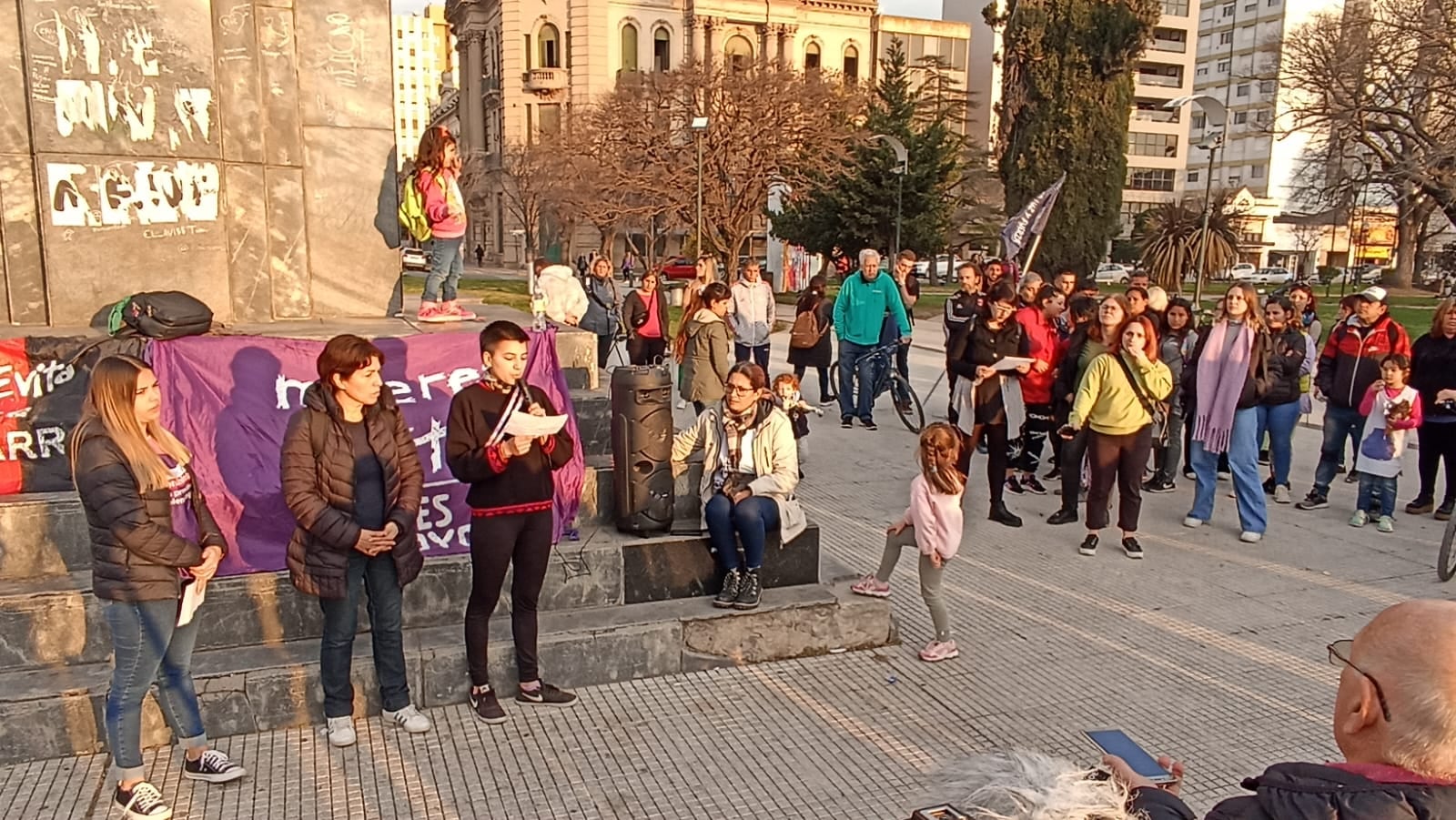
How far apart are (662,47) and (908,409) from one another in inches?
2309

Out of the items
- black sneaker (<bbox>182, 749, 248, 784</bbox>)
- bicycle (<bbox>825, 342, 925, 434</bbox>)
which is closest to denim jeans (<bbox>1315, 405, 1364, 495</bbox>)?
bicycle (<bbox>825, 342, 925, 434</bbox>)

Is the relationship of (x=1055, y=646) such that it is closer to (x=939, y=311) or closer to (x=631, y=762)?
(x=631, y=762)

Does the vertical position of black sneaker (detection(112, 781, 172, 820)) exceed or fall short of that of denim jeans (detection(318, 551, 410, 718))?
it falls short

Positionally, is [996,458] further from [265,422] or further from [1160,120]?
[1160,120]

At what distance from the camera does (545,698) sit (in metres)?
4.73

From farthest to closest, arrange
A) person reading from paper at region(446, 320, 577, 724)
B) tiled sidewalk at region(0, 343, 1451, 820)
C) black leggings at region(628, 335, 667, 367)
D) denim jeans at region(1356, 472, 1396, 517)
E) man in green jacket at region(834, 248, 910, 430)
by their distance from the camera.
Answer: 1. black leggings at region(628, 335, 667, 367)
2. man in green jacket at region(834, 248, 910, 430)
3. denim jeans at region(1356, 472, 1396, 517)
4. person reading from paper at region(446, 320, 577, 724)
5. tiled sidewalk at region(0, 343, 1451, 820)

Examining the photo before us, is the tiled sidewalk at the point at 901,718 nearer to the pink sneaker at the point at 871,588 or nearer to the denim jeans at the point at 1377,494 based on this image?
the pink sneaker at the point at 871,588

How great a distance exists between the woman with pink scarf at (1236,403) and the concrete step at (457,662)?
11.9 feet

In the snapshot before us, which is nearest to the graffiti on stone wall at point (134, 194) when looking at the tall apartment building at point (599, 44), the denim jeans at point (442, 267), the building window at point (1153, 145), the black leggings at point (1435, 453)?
the denim jeans at point (442, 267)

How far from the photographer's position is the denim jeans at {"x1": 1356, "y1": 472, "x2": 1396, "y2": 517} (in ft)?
26.1

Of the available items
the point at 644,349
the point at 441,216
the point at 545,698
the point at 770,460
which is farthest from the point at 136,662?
the point at 644,349

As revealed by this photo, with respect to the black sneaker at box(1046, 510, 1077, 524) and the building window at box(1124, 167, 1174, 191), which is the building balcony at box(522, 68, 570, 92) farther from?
the black sneaker at box(1046, 510, 1077, 524)

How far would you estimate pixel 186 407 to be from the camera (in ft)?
17.1

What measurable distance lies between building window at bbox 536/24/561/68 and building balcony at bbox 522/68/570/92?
1.11 meters
